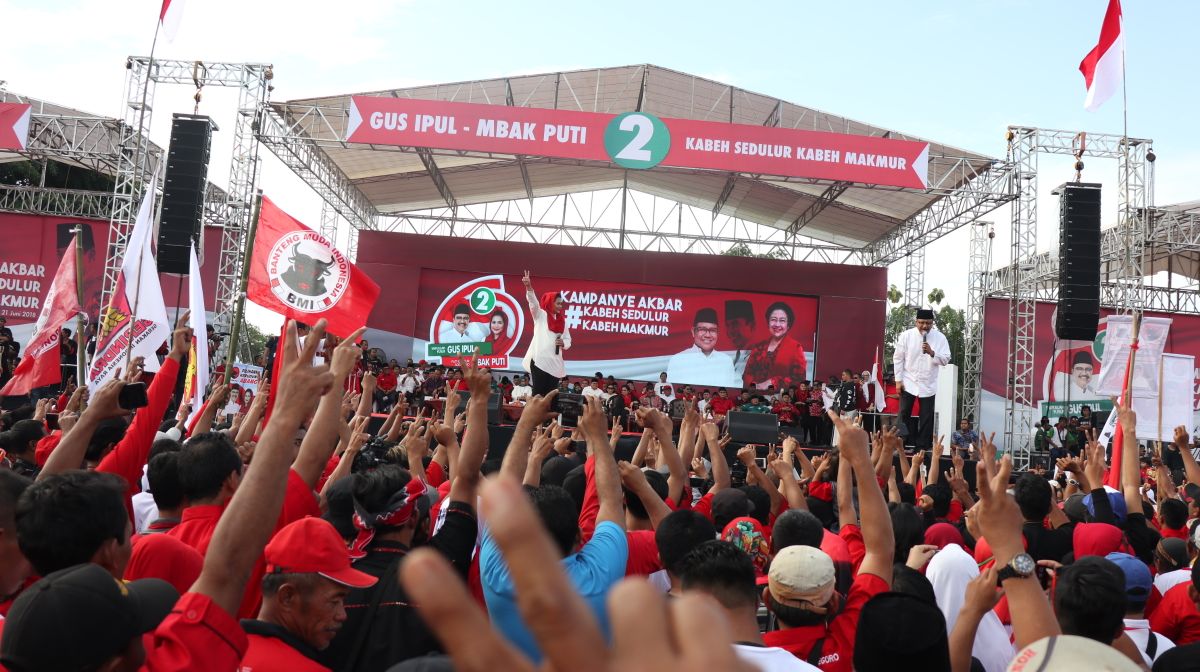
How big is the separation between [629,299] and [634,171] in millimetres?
2859

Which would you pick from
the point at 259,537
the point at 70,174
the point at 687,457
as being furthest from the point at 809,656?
the point at 70,174

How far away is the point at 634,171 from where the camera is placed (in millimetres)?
20250

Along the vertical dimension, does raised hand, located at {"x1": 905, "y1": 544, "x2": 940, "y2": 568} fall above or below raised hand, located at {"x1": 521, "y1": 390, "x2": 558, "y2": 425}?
below

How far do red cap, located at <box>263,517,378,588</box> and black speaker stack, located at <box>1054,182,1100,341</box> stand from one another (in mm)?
15981

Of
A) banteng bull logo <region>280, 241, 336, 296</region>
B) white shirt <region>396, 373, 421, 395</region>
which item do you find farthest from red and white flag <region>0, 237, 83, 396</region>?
white shirt <region>396, 373, 421, 395</region>

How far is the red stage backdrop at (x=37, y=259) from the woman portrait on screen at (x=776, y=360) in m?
12.0

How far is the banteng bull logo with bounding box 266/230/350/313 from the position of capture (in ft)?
21.0

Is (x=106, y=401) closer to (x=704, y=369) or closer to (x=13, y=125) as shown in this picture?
(x=13, y=125)

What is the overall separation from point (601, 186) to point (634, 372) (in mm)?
4791

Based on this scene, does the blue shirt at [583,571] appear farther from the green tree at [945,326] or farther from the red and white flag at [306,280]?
the green tree at [945,326]

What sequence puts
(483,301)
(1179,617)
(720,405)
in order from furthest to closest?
(483,301) → (720,405) → (1179,617)

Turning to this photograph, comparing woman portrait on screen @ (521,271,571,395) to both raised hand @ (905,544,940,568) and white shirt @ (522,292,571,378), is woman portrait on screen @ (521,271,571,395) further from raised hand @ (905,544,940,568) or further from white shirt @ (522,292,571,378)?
raised hand @ (905,544,940,568)

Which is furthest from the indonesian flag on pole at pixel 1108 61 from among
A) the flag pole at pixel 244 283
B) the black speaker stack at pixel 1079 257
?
A: the flag pole at pixel 244 283

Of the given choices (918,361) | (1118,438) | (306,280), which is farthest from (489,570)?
(918,361)
